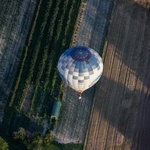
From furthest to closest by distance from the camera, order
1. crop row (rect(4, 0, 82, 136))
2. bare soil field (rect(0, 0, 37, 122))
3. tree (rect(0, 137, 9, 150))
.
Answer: bare soil field (rect(0, 0, 37, 122))
crop row (rect(4, 0, 82, 136))
tree (rect(0, 137, 9, 150))

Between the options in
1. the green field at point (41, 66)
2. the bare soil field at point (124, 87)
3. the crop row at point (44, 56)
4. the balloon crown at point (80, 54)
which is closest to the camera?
the balloon crown at point (80, 54)

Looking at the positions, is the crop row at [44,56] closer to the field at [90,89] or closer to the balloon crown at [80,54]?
the field at [90,89]

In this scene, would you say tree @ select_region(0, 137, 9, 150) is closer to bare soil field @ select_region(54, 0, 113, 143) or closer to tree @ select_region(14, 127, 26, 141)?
tree @ select_region(14, 127, 26, 141)

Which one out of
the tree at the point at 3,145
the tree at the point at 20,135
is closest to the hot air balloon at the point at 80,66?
the tree at the point at 20,135

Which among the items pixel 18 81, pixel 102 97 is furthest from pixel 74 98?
pixel 18 81

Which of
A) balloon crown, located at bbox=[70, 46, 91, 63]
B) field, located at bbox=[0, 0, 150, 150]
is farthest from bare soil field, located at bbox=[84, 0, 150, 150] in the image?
balloon crown, located at bbox=[70, 46, 91, 63]

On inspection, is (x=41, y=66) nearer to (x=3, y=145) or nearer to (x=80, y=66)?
(x=80, y=66)

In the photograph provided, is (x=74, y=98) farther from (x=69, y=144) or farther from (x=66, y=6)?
(x=66, y=6)
